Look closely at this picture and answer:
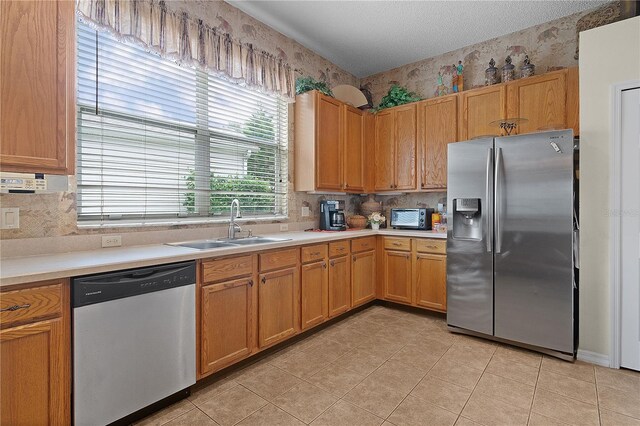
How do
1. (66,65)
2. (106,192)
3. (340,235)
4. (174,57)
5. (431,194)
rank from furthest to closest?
1. (431,194)
2. (340,235)
3. (174,57)
4. (106,192)
5. (66,65)

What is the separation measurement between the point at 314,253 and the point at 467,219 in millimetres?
1471

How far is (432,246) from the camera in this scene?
11.4 ft

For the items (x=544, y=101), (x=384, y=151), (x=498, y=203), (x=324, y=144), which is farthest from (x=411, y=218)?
(x=544, y=101)

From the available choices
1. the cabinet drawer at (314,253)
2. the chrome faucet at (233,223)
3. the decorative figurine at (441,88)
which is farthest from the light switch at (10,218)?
the decorative figurine at (441,88)

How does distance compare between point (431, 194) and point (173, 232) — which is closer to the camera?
point (173, 232)

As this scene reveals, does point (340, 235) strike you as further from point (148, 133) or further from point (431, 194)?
point (148, 133)

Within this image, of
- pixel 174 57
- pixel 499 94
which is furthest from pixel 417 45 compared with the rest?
pixel 174 57

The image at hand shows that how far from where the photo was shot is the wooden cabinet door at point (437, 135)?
368cm

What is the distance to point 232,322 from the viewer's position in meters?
2.29

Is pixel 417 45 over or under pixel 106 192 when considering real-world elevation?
over

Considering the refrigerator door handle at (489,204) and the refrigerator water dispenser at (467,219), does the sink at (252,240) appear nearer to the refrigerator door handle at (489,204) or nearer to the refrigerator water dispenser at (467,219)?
the refrigerator water dispenser at (467,219)

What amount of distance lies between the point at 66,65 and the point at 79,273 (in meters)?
1.13

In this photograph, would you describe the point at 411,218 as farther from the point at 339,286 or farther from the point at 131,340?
the point at 131,340

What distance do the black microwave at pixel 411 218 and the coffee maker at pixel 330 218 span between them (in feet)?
2.32
